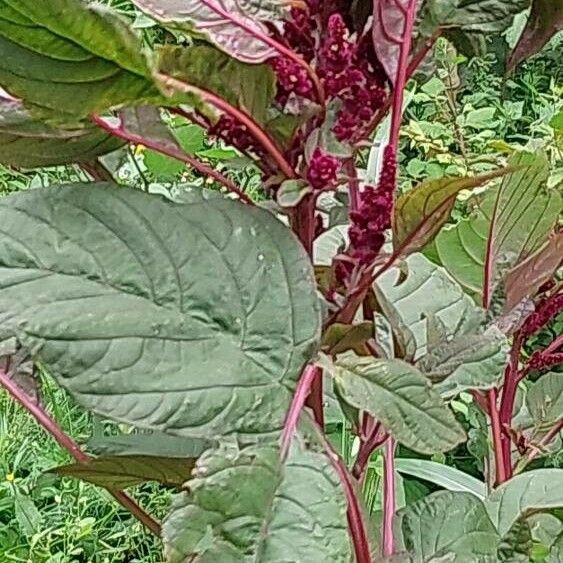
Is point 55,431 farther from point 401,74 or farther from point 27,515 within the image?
point 27,515

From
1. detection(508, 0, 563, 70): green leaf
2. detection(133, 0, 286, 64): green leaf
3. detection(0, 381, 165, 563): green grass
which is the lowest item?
detection(0, 381, 165, 563): green grass

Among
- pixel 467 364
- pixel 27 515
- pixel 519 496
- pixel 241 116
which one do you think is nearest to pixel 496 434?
pixel 519 496

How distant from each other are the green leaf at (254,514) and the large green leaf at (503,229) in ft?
0.69

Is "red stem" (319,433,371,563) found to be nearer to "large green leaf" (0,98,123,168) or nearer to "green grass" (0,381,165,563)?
"large green leaf" (0,98,123,168)

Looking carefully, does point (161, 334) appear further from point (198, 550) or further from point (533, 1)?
point (533, 1)

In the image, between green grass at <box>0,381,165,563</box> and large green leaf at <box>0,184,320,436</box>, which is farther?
green grass at <box>0,381,165,563</box>

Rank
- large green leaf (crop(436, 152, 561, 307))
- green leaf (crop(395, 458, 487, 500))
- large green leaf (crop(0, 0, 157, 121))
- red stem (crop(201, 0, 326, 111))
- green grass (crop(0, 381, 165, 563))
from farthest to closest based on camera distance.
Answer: green grass (crop(0, 381, 165, 563)) → green leaf (crop(395, 458, 487, 500)) → large green leaf (crop(436, 152, 561, 307)) → red stem (crop(201, 0, 326, 111)) → large green leaf (crop(0, 0, 157, 121))

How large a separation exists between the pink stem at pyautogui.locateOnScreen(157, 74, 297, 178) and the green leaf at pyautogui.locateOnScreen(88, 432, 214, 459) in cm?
12

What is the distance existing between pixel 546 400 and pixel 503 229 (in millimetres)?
180

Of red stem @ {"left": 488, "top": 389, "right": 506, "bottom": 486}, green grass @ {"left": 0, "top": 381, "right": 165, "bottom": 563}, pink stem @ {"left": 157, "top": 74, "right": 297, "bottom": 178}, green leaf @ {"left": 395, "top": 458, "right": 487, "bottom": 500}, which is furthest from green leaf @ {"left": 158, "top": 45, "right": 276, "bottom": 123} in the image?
green grass @ {"left": 0, "top": 381, "right": 165, "bottom": 563}

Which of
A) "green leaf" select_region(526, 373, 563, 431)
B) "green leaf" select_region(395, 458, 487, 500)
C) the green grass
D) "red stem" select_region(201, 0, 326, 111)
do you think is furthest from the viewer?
the green grass

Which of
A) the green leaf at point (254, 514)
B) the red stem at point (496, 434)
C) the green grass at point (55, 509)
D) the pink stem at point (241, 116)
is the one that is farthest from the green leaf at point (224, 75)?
the green grass at point (55, 509)

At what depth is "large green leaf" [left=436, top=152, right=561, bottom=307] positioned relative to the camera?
0.51m

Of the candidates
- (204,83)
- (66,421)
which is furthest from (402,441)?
(66,421)
